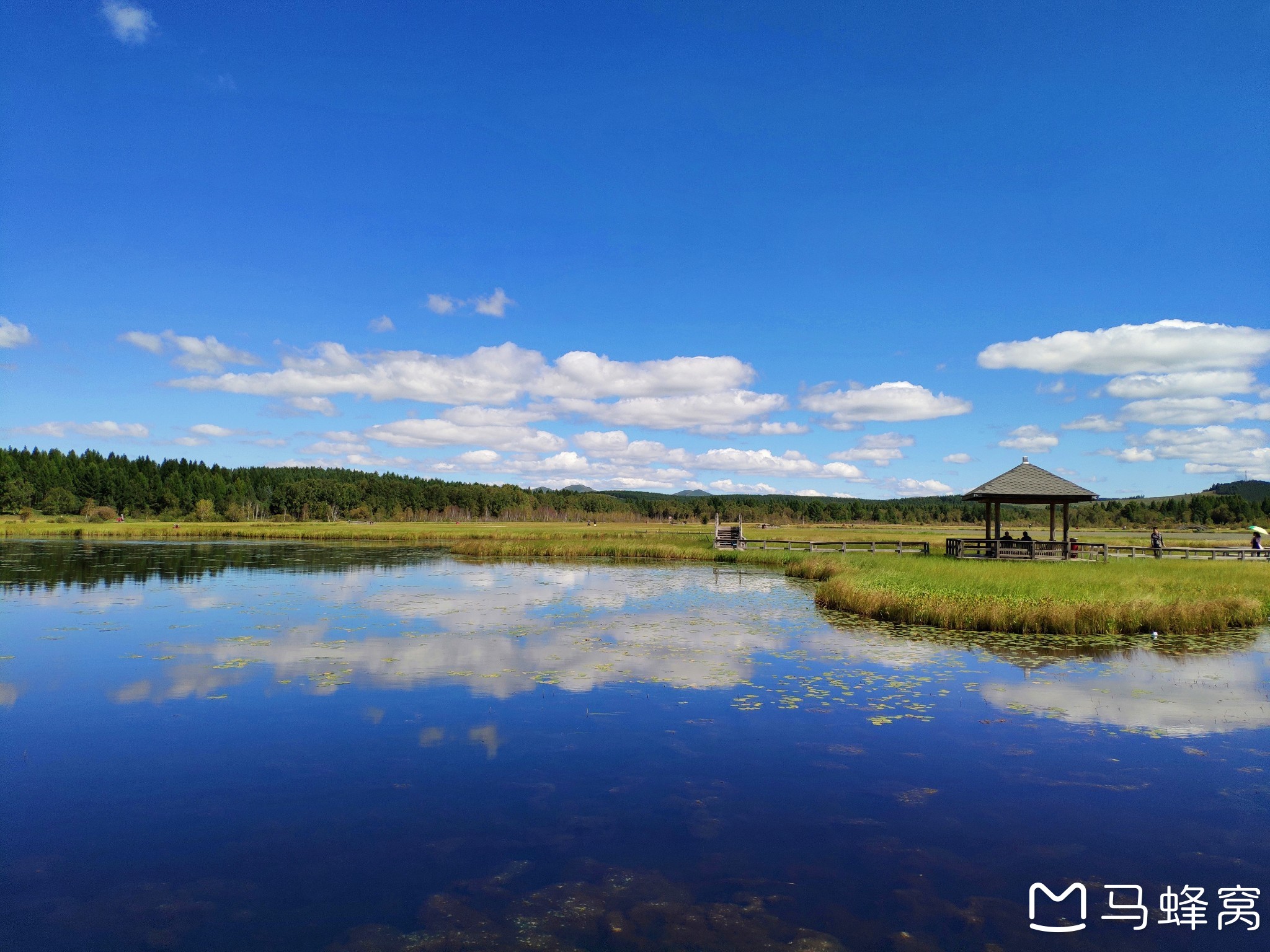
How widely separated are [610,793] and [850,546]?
45967 millimetres

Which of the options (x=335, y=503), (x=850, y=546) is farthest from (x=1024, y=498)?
(x=335, y=503)

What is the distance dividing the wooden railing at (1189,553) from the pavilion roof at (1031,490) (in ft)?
19.1

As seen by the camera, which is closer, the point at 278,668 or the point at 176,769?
the point at 176,769

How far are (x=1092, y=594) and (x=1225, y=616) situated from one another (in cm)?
362

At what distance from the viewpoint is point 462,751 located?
1027 cm

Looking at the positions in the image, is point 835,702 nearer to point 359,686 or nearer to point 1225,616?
point 359,686

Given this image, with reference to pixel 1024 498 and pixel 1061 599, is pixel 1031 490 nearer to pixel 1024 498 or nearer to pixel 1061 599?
pixel 1024 498

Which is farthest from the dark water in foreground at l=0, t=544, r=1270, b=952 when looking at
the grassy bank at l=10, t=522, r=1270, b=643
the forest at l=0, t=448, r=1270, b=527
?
the forest at l=0, t=448, r=1270, b=527

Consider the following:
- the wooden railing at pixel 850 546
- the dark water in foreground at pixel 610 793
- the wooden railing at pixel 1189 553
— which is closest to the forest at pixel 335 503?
the wooden railing at pixel 850 546

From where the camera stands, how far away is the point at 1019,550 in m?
35.3

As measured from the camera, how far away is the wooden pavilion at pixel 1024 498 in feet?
112

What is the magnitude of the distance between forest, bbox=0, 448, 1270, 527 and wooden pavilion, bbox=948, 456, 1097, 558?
78559mm

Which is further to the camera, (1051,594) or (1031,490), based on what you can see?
(1031,490)

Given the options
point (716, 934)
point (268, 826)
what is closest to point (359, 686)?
point (268, 826)
